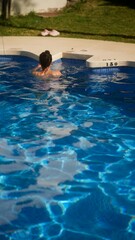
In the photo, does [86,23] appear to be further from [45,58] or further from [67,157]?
[67,157]

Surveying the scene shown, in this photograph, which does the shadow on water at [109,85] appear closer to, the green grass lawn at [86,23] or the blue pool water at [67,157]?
the blue pool water at [67,157]

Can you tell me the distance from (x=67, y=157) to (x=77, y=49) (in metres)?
6.41

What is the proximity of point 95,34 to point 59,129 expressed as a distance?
8.29 metres

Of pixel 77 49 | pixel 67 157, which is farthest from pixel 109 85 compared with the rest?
pixel 67 157

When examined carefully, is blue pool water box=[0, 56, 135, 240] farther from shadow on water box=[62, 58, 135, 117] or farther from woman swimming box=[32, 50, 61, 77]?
woman swimming box=[32, 50, 61, 77]

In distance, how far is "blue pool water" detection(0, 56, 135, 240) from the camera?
403 centimetres

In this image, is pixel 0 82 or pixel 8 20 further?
pixel 8 20

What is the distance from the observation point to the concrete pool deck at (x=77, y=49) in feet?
32.4

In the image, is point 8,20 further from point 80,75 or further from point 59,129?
point 59,129

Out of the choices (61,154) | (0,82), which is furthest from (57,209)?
(0,82)

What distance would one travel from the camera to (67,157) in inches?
217

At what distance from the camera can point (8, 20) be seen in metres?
16.0

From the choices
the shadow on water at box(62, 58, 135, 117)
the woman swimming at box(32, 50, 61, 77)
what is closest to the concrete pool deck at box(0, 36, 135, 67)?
the shadow on water at box(62, 58, 135, 117)

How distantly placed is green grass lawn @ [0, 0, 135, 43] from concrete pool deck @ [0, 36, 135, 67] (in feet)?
3.30
